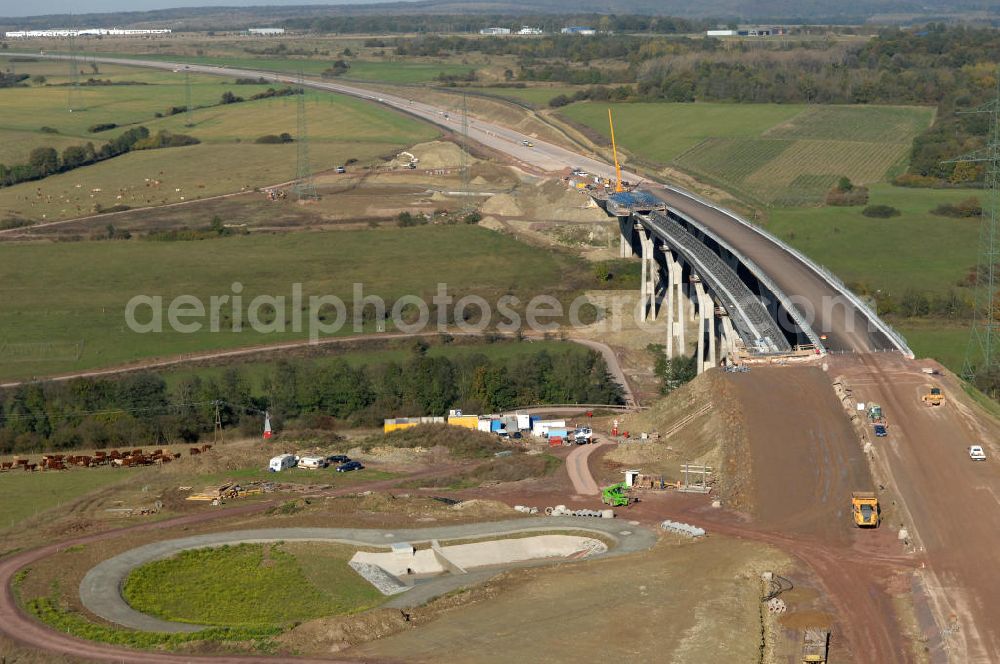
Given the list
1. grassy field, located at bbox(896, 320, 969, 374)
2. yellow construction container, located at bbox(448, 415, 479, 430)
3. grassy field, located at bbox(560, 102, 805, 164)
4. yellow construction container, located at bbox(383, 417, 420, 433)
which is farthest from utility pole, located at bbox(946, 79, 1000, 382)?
grassy field, located at bbox(560, 102, 805, 164)

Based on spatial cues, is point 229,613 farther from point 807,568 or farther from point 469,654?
point 807,568

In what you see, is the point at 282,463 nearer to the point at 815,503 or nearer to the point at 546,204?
the point at 815,503

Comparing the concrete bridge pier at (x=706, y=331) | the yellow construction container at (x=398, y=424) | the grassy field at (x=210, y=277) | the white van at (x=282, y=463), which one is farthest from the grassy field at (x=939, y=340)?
the white van at (x=282, y=463)

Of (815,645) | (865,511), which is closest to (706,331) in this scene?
(865,511)

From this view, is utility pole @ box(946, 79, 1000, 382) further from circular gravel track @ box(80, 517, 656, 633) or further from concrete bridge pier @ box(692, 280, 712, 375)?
circular gravel track @ box(80, 517, 656, 633)

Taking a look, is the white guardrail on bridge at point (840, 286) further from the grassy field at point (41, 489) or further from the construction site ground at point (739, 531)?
the grassy field at point (41, 489)

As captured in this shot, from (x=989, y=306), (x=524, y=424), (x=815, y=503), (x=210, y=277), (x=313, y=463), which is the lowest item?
(x=313, y=463)

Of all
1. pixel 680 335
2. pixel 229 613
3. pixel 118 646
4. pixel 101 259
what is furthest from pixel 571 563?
pixel 101 259
